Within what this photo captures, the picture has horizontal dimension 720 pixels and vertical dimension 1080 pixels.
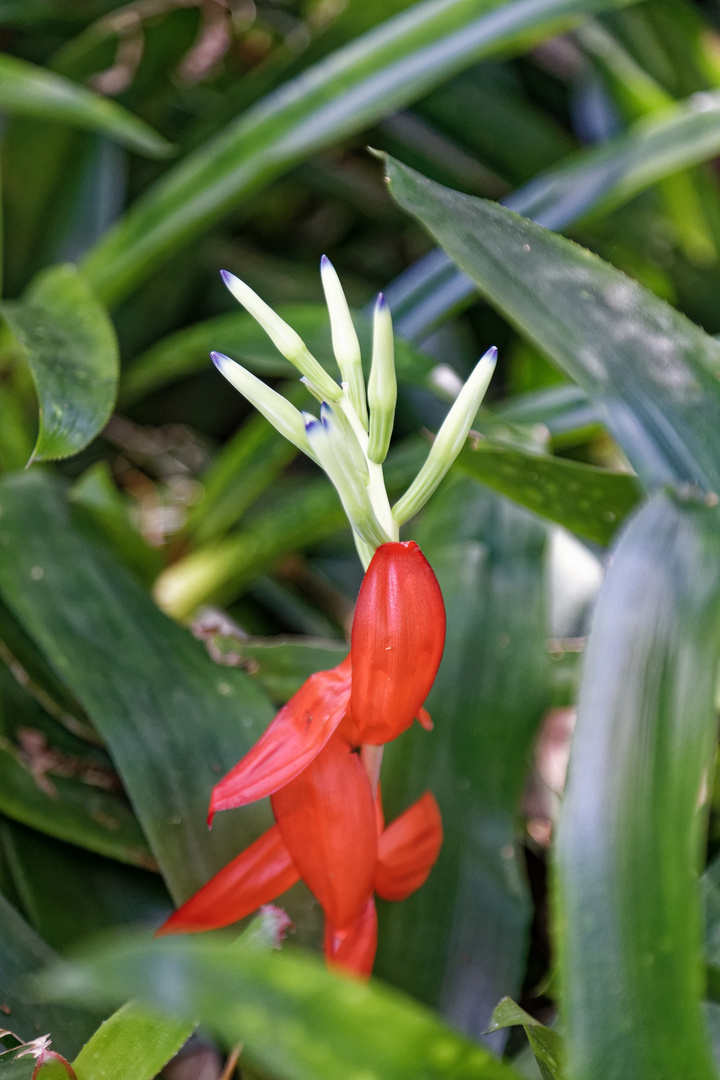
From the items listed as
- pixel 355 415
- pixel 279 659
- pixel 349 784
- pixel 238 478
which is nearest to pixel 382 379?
pixel 355 415

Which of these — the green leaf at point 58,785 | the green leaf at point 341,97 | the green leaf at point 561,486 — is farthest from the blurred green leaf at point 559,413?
the green leaf at point 58,785

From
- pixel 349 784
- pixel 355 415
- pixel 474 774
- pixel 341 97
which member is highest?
pixel 341 97

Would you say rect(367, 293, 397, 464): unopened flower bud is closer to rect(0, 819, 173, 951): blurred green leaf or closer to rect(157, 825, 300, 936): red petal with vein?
rect(157, 825, 300, 936): red petal with vein

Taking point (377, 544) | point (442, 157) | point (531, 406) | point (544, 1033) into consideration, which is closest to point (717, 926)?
point (544, 1033)

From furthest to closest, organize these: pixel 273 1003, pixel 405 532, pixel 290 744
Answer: pixel 405 532
pixel 290 744
pixel 273 1003

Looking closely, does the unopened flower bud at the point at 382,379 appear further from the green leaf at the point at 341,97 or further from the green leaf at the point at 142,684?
the green leaf at the point at 341,97

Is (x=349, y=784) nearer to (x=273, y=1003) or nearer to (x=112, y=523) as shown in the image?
(x=273, y=1003)
